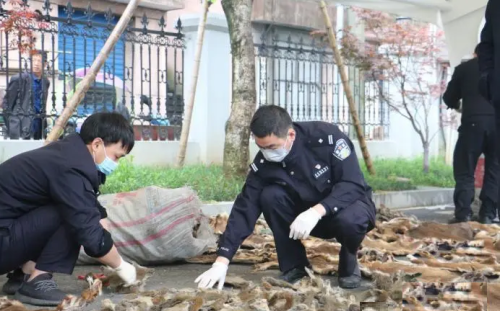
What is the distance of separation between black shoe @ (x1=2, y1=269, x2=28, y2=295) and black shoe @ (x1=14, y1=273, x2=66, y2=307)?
0.83 ft

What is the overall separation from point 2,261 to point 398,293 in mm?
1992

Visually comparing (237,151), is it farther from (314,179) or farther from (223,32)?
(314,179)

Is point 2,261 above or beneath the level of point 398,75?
beneath

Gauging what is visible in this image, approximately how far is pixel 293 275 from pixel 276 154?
2.39ft

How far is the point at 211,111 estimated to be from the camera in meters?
9.93

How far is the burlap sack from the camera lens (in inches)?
174

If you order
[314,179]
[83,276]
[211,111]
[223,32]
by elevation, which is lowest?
[83,276]

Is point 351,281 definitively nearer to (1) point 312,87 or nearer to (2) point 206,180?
(2) point 206,180

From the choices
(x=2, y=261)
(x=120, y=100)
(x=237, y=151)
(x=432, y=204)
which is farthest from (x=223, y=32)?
(x=2, y=261)

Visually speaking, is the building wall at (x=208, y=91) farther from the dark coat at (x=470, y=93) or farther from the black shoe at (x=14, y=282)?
the black shoe at (x=14, y=282)

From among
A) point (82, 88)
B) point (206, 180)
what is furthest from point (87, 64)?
point (82, 88)

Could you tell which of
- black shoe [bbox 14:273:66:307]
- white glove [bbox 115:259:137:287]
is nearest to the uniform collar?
white glove [bbox 115:259:137:287]

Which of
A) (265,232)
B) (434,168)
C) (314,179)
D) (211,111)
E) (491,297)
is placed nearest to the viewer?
(491,297)

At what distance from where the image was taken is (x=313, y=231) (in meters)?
4.07
